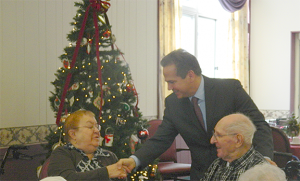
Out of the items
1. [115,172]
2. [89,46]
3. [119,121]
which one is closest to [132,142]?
[119,121]

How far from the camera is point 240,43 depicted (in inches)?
309

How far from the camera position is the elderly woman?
7.77 feet

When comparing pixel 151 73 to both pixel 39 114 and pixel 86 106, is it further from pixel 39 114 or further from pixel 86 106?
pixel 86 106

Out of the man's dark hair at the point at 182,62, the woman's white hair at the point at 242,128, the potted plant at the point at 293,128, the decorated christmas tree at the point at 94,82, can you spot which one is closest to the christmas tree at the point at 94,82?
the decorated christmas tree at the point at 94,82

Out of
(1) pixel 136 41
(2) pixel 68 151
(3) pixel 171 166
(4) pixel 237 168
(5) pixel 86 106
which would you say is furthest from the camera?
(1) pixel 136 41

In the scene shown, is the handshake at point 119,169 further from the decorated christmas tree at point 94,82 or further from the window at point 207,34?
the window at point 207,34

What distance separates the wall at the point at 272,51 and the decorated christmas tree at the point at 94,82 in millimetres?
5277

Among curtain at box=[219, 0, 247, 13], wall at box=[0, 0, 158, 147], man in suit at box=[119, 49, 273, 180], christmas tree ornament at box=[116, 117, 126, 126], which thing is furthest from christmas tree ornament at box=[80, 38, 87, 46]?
curtain at box=[219, 0, 247, 13]

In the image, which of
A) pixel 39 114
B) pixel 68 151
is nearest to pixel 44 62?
pixel 39 114

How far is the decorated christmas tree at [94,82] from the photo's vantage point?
137 inches

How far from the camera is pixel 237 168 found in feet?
6.63

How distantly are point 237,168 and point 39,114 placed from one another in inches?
115

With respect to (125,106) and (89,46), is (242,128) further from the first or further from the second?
(89,46)

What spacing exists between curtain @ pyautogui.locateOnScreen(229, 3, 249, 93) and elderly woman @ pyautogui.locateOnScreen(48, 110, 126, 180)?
5562 millimetres
